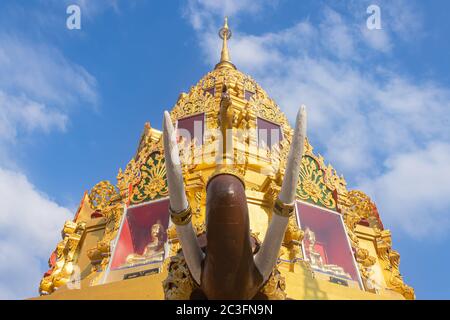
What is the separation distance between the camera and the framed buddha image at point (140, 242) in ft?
29.2

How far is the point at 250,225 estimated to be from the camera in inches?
342

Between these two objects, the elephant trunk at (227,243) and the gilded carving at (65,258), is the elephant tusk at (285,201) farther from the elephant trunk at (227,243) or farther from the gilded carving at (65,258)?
the gilded carving at (65,258)

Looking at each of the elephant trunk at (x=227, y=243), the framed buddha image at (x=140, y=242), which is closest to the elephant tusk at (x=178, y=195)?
the elephant trunk at (x=227, y=243)

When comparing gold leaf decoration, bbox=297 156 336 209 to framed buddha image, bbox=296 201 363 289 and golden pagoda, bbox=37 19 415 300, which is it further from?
framed buddha image, bbox=296 201 363 289

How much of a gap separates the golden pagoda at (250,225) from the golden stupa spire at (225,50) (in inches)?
170

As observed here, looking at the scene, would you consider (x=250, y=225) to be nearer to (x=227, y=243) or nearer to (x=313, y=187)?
(x=313, y=187)

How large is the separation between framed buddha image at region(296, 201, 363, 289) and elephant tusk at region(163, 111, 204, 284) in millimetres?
5286

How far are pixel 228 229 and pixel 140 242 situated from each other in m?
6.52

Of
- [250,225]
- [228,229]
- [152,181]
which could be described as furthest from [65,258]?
[228,229]

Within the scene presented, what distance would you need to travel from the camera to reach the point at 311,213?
10.1 metres

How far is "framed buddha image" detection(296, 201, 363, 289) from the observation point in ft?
30.4

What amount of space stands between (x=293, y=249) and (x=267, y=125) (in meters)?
4.84

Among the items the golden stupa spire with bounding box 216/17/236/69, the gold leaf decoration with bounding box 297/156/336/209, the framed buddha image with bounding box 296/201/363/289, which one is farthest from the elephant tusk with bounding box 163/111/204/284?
the golden stupa spire with bounding box 216/17/236/69

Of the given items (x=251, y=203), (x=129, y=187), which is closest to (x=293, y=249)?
(x=251, y=203)
